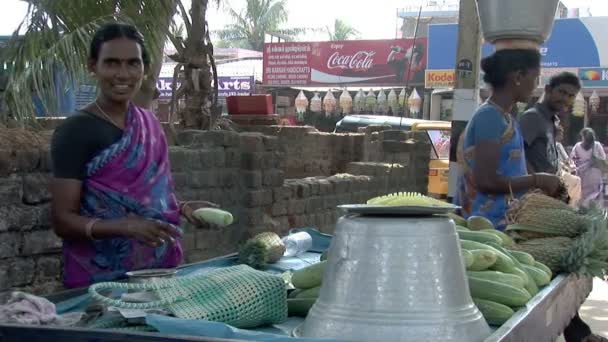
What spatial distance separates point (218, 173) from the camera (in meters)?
6.31

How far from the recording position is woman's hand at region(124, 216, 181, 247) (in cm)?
247

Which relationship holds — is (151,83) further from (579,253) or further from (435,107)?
(435,107)

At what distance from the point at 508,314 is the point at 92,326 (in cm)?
109

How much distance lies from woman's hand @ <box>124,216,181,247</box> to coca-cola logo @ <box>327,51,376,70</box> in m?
23.4

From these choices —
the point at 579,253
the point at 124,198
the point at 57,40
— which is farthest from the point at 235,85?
the point at 124,198

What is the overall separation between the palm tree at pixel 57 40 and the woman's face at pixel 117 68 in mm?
3386

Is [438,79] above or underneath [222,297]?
above

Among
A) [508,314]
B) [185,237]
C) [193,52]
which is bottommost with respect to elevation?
[185,237]

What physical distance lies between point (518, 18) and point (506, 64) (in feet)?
4.52

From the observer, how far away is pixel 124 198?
8.92 ft

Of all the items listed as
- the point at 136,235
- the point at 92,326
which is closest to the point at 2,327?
the point at 92,326

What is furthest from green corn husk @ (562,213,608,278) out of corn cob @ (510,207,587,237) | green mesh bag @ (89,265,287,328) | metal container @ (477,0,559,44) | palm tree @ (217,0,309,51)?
palm tree @ (217,0,309,51)

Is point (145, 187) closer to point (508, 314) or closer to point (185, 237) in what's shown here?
point (508, 314)

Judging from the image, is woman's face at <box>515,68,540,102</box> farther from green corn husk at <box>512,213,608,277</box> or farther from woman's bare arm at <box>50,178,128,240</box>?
woman's bare arm at <box>50,178,128,240</box>
